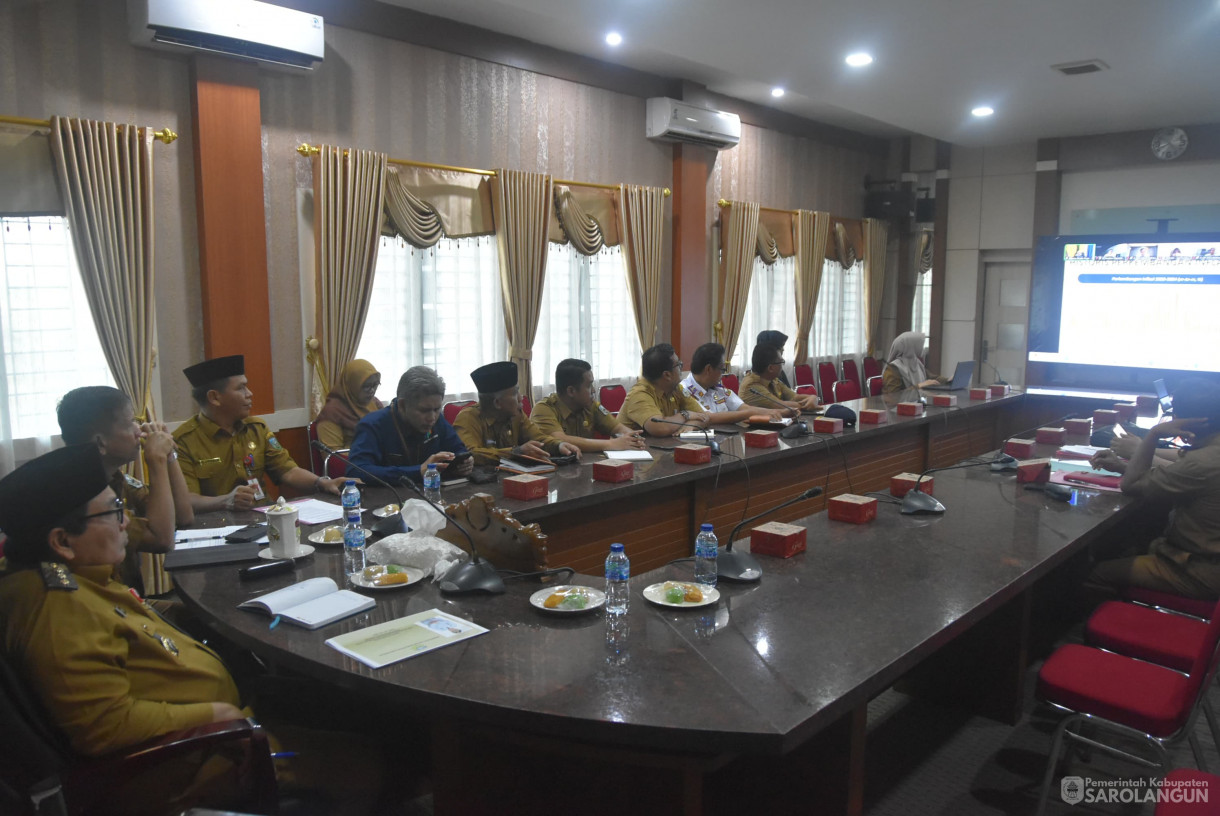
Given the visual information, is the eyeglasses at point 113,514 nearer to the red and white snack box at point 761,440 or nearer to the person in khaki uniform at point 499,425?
the person in khaki uniform at point 499,425

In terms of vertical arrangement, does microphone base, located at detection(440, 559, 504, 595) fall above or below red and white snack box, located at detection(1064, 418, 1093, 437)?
below

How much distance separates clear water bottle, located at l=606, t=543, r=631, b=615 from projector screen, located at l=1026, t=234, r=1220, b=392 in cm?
674

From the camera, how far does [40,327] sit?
3.76m

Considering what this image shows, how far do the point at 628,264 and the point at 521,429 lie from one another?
8.99 feet

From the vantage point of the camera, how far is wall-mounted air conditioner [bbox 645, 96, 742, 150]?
629 centimetres

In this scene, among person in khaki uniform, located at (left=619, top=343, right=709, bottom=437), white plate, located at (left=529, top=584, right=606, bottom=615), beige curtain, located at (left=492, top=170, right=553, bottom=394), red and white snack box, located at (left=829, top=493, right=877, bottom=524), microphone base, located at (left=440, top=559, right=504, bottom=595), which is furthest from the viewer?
beige curtain, located at (left=492, top=170, right=553, bottom=394)

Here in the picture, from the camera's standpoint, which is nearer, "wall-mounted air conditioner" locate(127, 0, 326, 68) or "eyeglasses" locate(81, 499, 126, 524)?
"eyeglasses" locate(81, 499, 126, 524)

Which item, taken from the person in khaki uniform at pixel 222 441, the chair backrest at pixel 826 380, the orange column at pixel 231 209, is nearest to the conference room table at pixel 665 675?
the person in khaki uniform at pixel 222 441

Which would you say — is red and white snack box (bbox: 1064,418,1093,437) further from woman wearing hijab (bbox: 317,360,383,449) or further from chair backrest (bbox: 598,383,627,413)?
woman wearing hijab (bbox: 317,360,383,449)

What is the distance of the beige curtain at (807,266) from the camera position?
790cm

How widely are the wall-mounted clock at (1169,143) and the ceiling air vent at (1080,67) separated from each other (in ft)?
8.64

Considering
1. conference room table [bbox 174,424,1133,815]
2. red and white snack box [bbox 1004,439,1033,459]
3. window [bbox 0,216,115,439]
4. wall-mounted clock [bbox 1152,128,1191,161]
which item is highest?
wall-mounted clock [bbox 1152,128,1191,161]

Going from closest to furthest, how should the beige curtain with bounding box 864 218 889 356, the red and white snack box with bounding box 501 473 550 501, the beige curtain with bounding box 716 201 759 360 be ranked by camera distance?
the red and white snack box with bounding box 501 473 550 501 < the beige curtain with bounding box 716 201 759 360 < the beige curtain with bounding box 864 218 889 356

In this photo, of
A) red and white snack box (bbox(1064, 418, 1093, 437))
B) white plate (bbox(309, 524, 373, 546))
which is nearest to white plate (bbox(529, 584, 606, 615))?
white plate (bbox(309, 524, 373, 546))
